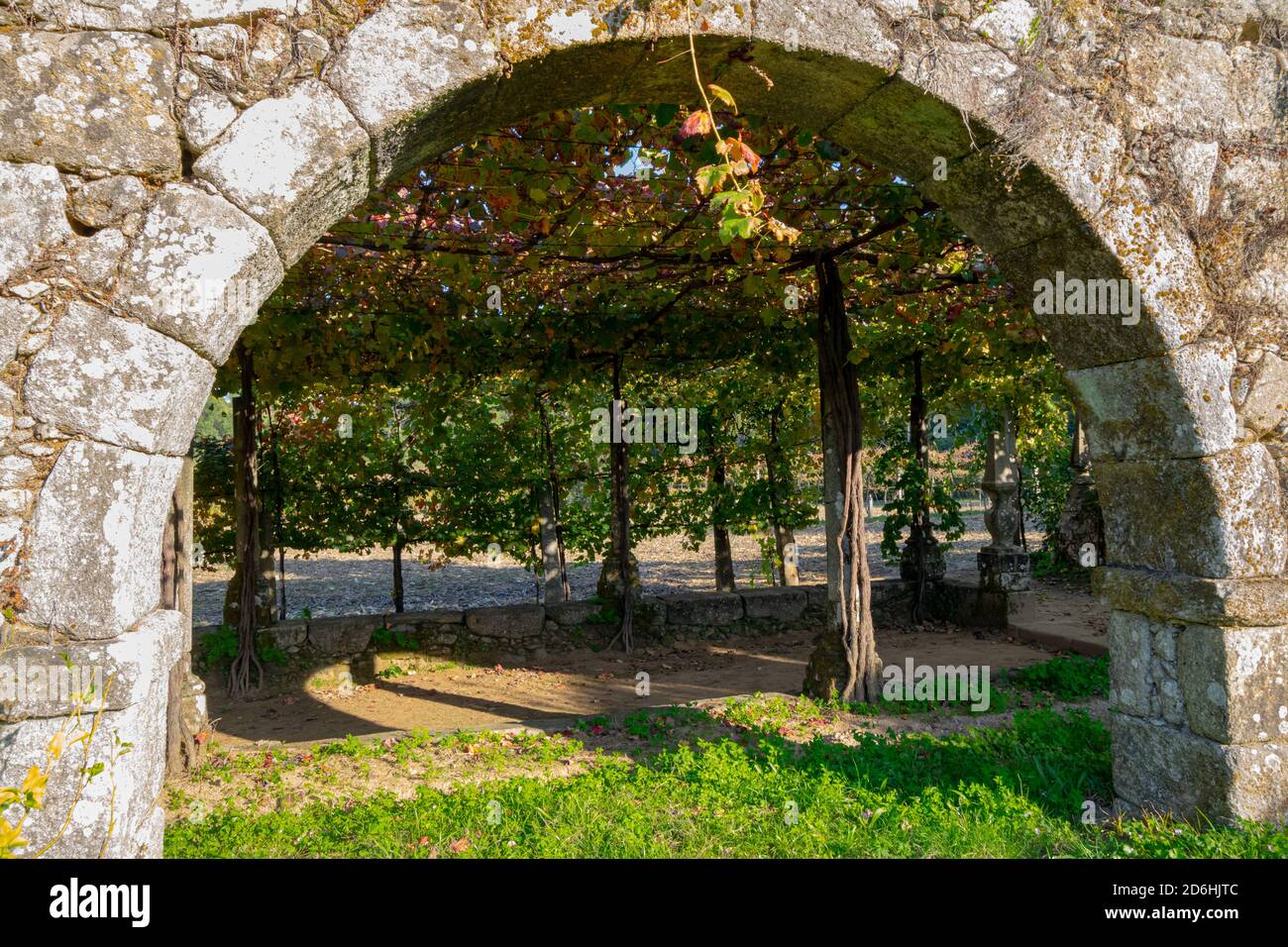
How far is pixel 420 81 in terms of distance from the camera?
2.13 meters

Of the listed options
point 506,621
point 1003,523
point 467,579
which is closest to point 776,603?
point 1003,523

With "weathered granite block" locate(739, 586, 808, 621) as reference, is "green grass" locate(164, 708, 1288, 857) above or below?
below

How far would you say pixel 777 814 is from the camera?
3.37m

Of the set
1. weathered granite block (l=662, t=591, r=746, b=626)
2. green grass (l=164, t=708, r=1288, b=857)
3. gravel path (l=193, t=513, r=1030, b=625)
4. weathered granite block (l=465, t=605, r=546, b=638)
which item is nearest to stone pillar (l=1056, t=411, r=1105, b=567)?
gravel path (l=193, t=513, r=1030, b=625)

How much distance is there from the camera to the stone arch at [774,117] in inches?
76.2

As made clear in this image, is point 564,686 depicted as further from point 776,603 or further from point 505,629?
point 776,603

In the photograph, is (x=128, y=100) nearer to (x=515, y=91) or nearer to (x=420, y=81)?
(x=420, y=81)

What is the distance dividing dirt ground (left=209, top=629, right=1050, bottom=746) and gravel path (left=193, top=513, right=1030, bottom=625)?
8.83 ft

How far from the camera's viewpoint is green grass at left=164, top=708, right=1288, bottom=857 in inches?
117

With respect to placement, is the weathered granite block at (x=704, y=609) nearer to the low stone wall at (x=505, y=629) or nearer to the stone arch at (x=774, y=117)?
the low stone wall at (x=505, y=629)

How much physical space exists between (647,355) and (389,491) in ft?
8.81

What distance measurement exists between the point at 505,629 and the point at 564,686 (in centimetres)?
101

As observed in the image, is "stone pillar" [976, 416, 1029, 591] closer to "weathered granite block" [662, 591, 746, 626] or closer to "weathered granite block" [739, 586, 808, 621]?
"weathered granite block" [739, 586, 808, 621]
